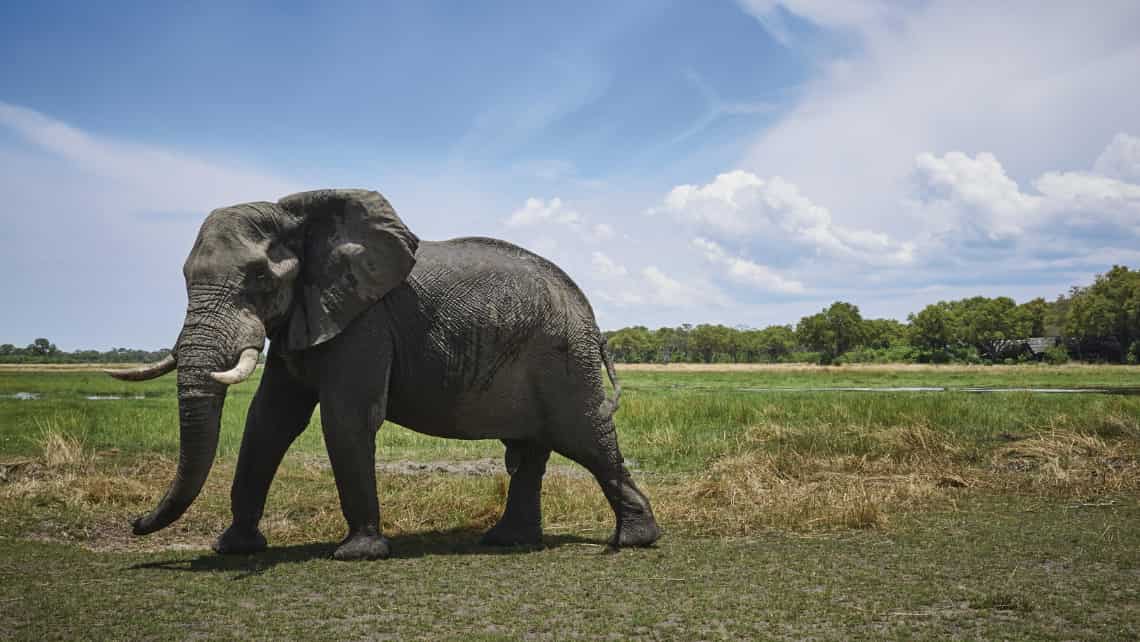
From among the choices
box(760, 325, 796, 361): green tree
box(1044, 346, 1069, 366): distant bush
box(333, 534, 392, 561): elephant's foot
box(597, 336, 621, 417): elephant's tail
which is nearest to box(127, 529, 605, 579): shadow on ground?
box(333, 534, 392, 561): elephant's foot

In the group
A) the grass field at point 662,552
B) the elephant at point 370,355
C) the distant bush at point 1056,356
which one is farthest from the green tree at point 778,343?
the elephant at point 370,355

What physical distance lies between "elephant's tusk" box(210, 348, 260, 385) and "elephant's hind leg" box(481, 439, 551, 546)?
244 centimetres

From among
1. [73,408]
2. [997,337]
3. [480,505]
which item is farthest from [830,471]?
[997,337]

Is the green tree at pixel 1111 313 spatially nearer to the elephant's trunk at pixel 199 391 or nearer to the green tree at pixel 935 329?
the green tree at pixel 935 329

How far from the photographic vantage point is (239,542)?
22.9 feet

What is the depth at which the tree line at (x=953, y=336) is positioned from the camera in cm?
6544

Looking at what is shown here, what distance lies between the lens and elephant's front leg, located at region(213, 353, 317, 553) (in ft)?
23.3

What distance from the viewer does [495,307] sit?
7234 mm

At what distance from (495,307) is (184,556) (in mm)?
2945

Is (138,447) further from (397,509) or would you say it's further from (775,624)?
(775,624)

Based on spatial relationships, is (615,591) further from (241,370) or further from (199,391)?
(199,391)

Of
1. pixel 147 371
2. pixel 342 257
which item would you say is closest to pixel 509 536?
pixel 342 257

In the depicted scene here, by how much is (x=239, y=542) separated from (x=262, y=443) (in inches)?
29.7

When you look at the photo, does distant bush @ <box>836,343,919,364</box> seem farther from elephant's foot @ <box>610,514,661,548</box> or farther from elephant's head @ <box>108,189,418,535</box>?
elephant's head @ <box>108,189,418,535</box>
